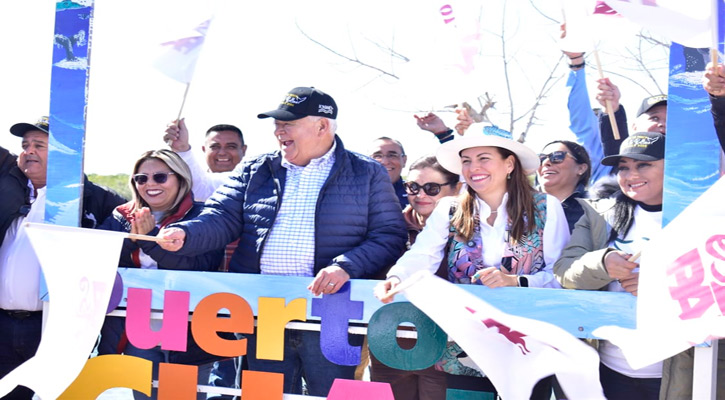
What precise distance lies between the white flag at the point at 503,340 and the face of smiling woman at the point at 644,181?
2.78 feet

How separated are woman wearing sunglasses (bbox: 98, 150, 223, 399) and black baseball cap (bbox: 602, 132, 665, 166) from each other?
7.67 ft

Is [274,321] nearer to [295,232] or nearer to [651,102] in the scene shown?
[295,232]

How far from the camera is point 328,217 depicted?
13.0ft

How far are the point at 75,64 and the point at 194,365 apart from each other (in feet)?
5.89

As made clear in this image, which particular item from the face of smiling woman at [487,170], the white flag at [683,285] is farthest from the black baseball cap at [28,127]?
the white flag at [683,285]

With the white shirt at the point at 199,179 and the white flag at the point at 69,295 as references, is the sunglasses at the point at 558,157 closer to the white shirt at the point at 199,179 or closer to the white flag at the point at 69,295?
the white shirt at the point at 199,179

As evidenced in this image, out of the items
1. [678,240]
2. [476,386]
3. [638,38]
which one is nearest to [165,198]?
[476,386]

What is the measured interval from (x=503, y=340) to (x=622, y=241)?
29.6 inches

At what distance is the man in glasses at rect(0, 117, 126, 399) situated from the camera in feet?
14.4

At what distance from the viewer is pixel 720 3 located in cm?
319

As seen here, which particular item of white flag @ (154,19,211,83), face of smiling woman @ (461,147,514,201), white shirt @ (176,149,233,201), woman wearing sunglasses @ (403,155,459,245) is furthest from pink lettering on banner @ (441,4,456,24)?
white shirt @ (176,149,233,201)

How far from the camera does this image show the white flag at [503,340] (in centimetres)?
317

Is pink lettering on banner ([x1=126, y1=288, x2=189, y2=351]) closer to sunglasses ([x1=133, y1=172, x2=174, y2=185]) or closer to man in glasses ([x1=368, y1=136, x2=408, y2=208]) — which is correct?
sunglasses ([x1=133, y1=172, x2=174, y2=185])

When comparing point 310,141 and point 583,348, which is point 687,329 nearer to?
point 583,348
